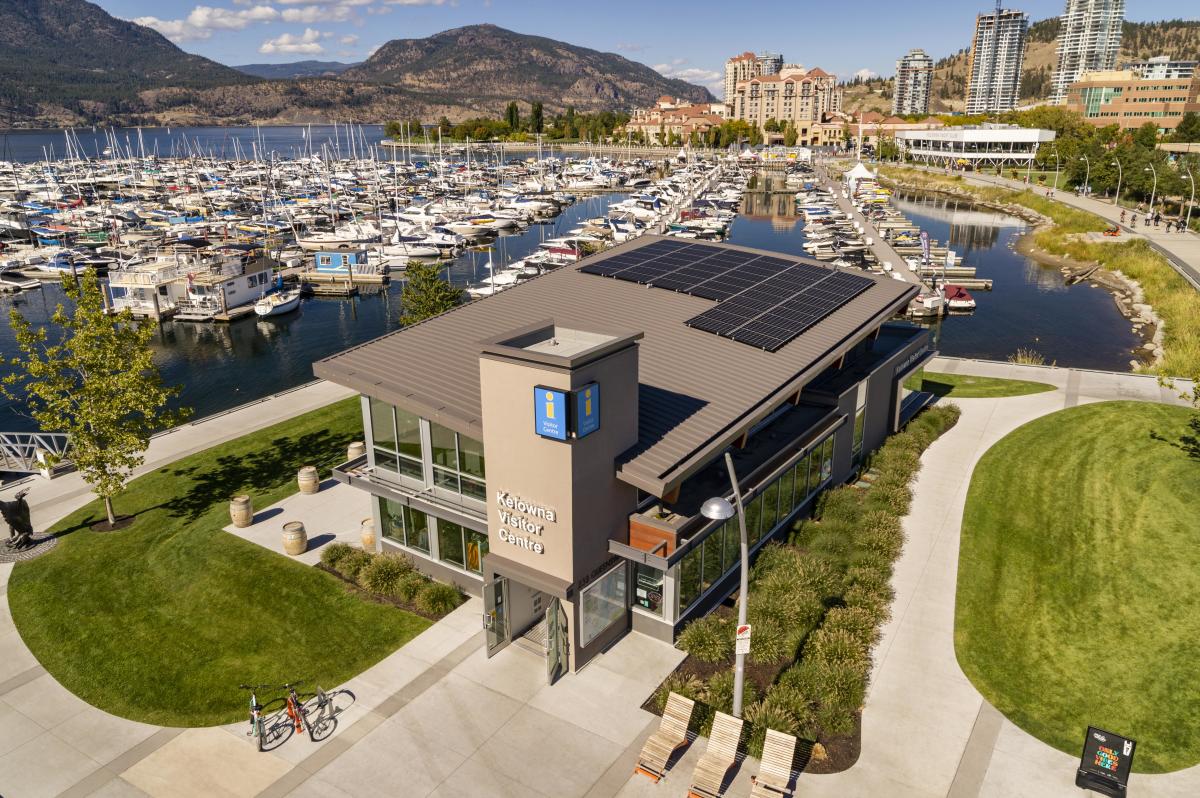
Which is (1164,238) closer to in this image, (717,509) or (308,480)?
(308,480)

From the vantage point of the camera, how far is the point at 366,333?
2596 inches

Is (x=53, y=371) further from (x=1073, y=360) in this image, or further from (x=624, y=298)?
(x=1073, y=360)

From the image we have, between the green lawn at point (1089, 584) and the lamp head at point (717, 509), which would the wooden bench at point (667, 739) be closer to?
the lamp head at point (717, 509)

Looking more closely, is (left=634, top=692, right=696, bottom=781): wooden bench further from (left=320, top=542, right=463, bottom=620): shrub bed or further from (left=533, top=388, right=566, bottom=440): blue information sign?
(left=320, top=542, right=463, bottom=620): shrub bed

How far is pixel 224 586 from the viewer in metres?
24.5

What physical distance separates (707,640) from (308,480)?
58.0 feet

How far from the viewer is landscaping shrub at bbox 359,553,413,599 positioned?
23969mm

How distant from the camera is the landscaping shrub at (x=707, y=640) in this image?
68.2 ft

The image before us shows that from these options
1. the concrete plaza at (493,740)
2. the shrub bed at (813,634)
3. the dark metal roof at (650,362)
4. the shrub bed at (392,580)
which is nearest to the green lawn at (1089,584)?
the concrete plaza at (493,740)

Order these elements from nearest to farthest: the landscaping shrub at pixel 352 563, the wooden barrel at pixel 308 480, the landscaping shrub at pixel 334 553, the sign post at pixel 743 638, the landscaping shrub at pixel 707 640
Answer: the sign post at pixel 743 638
the landscaping shrub at pixel 707 640
the landscaping shrub at pixel 352 563
the landscaping shrub at pixel 334 553
the wooden barrel at pixel 308 480

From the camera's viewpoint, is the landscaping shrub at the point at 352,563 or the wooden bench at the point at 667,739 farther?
the landscaping shrub at the point at 352,563

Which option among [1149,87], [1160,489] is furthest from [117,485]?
[1149,87]

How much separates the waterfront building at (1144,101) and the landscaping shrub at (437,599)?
690ft

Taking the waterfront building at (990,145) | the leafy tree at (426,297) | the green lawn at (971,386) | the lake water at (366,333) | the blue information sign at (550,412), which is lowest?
the lake water at (366,333)
